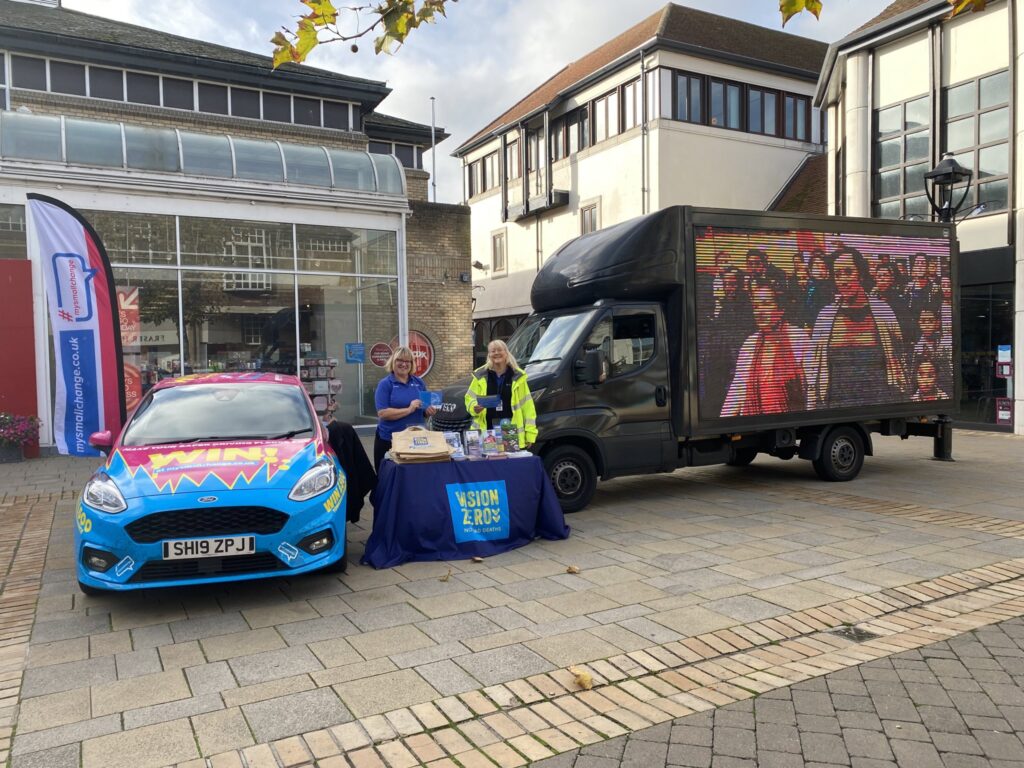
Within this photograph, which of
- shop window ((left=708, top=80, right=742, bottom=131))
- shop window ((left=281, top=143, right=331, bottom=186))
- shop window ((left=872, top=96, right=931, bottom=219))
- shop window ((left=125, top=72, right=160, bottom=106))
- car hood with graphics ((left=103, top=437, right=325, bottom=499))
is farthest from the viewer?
shop window ((left=708, top=80, right=742, bottom=131))

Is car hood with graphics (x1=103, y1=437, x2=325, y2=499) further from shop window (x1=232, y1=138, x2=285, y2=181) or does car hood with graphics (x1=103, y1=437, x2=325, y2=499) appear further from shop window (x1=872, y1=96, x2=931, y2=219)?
shop window (x1=872, y1=96, x2=931, y2=219)

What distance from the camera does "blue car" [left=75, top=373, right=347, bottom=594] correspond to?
4.71m

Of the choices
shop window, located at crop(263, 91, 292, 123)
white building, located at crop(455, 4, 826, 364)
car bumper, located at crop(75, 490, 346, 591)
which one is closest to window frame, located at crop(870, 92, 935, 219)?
white building, located at crop(455, 4, 826, 364)

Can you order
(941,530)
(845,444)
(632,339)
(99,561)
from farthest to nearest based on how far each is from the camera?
(845,444), (632,339), (941,530), (99,561)

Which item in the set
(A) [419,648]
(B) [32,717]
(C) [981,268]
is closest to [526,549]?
(A) [419,648]

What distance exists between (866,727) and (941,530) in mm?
4428

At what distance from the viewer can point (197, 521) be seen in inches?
187

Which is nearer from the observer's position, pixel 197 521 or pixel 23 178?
pixel 197 521

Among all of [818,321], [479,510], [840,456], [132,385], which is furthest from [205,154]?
[840,456]

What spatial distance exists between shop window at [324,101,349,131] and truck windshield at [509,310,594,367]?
16.3 meters

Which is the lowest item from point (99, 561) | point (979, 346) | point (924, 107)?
point (99, 561)

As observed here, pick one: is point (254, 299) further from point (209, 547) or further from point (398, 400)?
point (209, 547)

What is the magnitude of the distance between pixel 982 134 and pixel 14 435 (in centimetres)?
1900

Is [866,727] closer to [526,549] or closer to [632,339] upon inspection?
[526,549]
